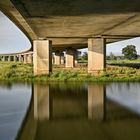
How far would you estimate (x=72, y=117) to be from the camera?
16.2 m

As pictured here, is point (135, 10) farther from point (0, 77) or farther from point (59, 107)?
point (0, 77)

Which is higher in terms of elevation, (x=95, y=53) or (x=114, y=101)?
(x=95, y=53)

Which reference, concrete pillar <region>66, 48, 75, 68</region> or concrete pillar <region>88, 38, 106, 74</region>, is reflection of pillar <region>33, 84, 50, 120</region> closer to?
concrete pillar <region>88, 38, 106, 74</region>

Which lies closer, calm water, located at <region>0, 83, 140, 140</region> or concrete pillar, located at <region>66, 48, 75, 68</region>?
calm water, located at <region>0, 83, 140, 140</region>

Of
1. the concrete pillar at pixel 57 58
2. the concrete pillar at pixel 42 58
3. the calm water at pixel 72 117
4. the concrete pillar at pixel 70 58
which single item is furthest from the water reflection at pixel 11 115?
the concrete pillar at pixel 57 58

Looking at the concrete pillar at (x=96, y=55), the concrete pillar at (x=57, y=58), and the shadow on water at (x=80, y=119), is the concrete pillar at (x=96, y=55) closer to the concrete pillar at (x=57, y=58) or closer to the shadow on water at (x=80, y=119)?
the shadow on water at (x=80, y=119)

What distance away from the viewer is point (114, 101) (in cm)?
2147

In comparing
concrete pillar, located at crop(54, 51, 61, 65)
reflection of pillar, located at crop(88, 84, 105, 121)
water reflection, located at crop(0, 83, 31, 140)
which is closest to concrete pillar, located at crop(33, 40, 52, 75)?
water reflection, located at crop(0, 83, 31, 140)

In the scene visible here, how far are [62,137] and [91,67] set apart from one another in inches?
1383

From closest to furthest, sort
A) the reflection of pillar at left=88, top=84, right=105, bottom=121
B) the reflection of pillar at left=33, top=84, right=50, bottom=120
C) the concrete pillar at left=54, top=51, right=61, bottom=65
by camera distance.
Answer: the reflection of pillar at left=88, top=84, right=105, bottom=121 < the reflection of pillar at left=33, top=84, right=50, bottom=120 < the concrete pillar at left=54, top=51, right=61, bottom=65

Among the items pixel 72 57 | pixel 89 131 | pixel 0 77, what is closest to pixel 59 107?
pixel 89 131

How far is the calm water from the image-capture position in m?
12.4

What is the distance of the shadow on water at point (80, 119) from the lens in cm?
1235

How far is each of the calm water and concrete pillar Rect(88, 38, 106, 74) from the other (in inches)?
883
